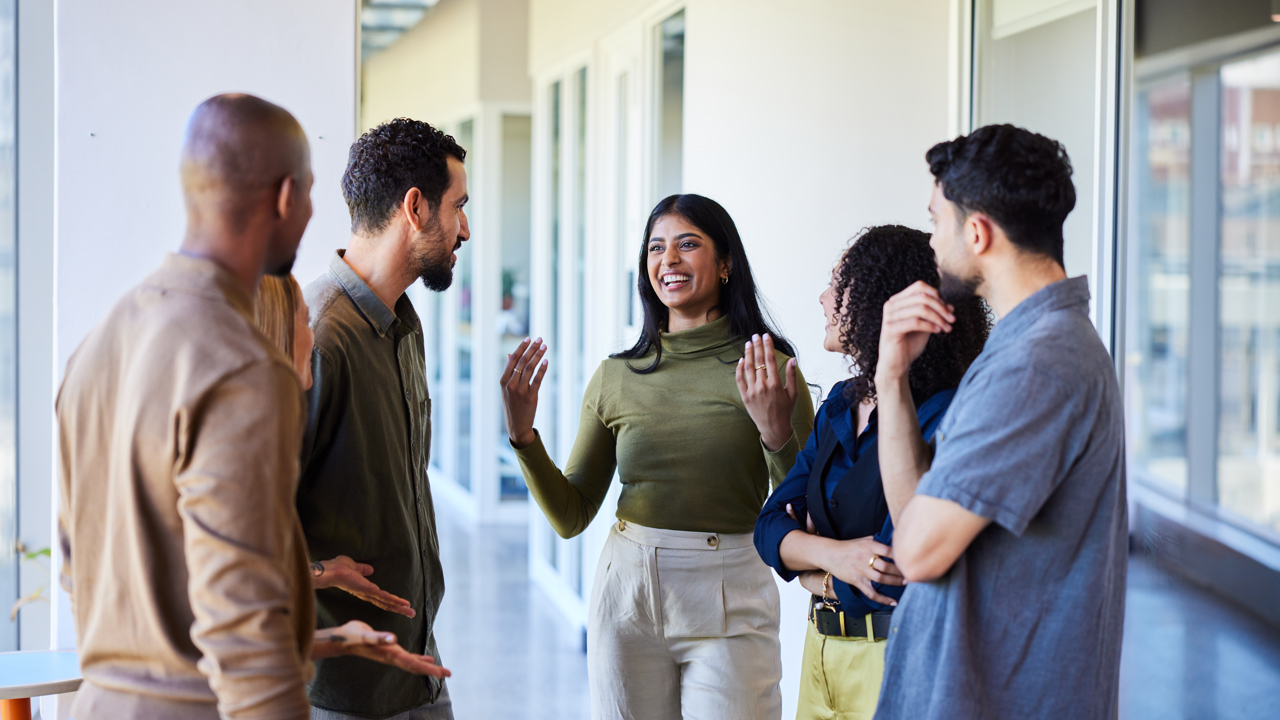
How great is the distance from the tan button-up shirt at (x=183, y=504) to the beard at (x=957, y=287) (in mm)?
948

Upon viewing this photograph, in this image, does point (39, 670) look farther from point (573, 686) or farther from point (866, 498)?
point (573, 686)

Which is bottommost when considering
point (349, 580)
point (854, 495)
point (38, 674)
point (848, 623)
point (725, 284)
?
point (38, 674)

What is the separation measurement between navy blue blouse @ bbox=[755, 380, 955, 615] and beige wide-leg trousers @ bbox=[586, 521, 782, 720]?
0.95 feet

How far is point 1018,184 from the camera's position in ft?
4.52

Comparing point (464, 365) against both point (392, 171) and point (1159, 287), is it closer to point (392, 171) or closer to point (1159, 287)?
point (1159, 287)

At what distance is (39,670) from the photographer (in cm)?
223

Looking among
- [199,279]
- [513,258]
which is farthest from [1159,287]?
[513,258]

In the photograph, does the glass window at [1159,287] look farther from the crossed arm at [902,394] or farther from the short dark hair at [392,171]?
the short dark hair at [392,171]

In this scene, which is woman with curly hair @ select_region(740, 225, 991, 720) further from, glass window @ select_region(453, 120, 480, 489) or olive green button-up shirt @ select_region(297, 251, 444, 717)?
glass window @ select_region(453, 120, 480, 489)

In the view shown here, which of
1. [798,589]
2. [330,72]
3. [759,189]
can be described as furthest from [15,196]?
[798,589]

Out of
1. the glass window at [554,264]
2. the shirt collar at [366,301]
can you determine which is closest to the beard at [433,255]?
the shirt collar at [366,301]

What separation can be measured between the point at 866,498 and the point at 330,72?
1609mm

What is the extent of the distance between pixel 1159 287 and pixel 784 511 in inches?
57.4

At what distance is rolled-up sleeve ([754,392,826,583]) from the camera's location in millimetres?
1848
